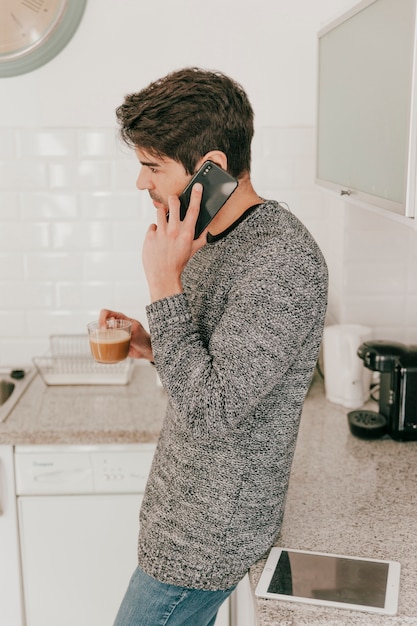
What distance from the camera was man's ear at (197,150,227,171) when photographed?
1.23 meters

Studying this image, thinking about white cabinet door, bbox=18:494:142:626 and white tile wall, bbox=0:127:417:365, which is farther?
white tile wall, bbox=0:127:417:365

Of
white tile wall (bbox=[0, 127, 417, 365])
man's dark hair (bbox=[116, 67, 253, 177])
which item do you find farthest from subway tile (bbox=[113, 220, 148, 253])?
man's dark hair (bbox=[116, 67, 253, 177])

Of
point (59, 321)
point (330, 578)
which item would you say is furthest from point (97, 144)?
point (330, 578)

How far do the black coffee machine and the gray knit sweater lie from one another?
64 centimetres

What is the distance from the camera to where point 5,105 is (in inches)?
96.1

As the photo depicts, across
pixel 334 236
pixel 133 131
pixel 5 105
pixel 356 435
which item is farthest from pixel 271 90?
pixel 133 131

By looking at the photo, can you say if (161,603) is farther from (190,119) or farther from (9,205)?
(9,205)

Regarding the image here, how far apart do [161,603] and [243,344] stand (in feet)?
1.66

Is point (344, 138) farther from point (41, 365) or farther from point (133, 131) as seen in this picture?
point (41, 365)

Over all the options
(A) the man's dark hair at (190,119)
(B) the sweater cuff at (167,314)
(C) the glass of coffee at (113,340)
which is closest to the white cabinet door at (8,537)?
(C) the glass of coffee at (113,340)

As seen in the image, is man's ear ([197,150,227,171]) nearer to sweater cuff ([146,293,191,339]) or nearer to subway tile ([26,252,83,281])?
sweater cuff ([146,293,191,339])

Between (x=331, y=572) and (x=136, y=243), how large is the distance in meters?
1.47

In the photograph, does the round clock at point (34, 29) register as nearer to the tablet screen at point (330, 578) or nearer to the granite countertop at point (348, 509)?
the granite countertop at point (348, 509)

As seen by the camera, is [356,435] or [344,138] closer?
[344,138]
